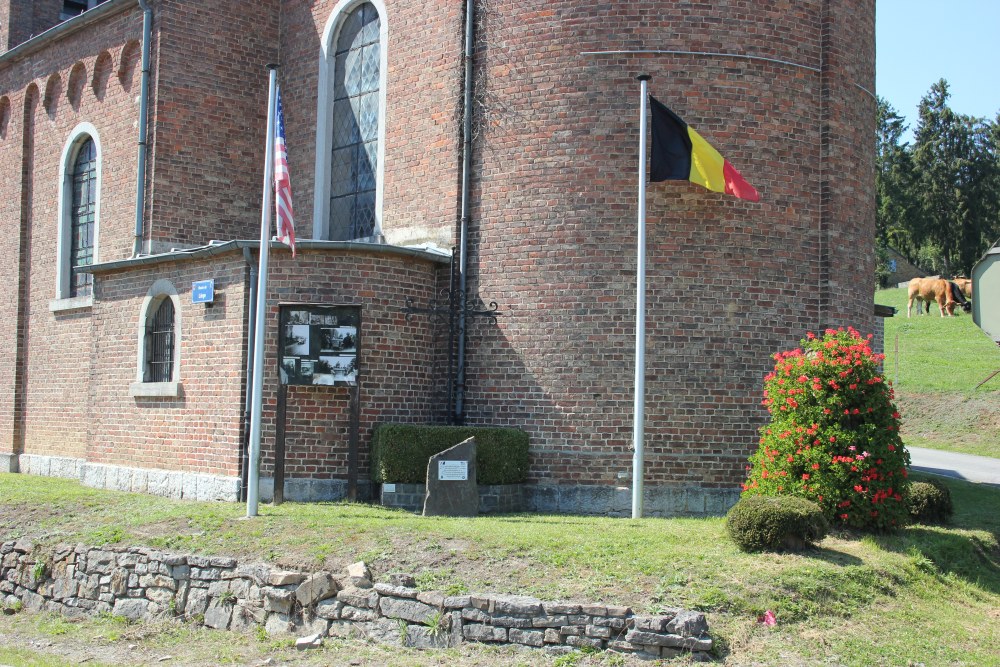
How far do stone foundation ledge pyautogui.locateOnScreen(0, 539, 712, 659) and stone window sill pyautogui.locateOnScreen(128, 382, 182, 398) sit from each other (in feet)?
10.0

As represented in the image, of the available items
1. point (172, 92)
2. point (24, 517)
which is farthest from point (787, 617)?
point (172, 92)

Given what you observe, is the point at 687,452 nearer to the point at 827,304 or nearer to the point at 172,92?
the point at 827,304

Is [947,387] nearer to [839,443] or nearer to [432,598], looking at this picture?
[839,443]

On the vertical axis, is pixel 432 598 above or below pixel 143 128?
below

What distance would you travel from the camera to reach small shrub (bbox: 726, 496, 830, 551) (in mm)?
10359

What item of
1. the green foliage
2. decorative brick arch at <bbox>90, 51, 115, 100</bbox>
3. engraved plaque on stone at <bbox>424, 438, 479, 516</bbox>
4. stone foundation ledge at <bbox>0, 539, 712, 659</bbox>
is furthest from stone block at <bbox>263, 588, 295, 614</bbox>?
the green foliage

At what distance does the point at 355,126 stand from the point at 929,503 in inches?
425

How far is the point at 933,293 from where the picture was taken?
44.2 m

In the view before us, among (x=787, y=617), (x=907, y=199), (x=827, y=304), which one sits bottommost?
(x=787, y=617)

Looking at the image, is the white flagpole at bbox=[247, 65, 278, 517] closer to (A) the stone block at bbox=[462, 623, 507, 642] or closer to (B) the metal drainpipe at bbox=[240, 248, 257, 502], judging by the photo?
(B) the metal drainpipe at bbox=[240, 248, 257, 502]

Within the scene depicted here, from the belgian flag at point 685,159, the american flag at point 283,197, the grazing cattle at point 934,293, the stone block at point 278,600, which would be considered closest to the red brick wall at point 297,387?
the american flag at point 283,197

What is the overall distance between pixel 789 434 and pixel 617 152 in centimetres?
471

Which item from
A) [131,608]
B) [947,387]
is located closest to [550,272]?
[131,608]

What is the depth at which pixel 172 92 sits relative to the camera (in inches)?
726
